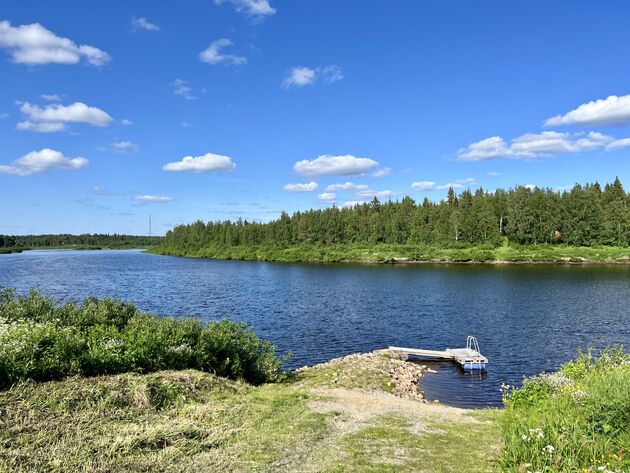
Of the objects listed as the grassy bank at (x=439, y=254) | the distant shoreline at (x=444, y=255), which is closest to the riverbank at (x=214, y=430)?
the distant shoreline at (x=444, y=255)

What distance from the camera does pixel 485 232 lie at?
134 meters

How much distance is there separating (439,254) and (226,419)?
12093 cm

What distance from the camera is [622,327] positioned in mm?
40938

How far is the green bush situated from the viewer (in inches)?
557

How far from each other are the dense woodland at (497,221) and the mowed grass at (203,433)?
127 meters

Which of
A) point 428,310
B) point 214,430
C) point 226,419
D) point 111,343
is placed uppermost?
point 111,343

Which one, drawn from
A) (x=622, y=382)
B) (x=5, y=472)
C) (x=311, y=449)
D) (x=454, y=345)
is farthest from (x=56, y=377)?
(x=454, y=345)

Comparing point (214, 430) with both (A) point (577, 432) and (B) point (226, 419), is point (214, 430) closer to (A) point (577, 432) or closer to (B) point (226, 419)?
(B) point (226, 419)

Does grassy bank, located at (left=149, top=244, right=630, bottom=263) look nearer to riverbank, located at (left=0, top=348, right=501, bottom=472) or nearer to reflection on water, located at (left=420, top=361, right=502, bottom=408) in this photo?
reflection on water, located at (left=420, top=361, right=502, bottom=408)

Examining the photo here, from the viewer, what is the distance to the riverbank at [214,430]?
9.89 m

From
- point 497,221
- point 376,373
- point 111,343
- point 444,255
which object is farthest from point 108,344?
point 497,221

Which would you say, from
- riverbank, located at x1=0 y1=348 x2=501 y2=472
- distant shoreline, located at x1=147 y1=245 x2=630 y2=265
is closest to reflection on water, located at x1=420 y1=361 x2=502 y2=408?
riverbank, located at x1=0 y1=348 x2=501 y2=472

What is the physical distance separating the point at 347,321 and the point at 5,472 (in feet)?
127

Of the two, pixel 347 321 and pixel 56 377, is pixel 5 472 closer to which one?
pixel 56 377
